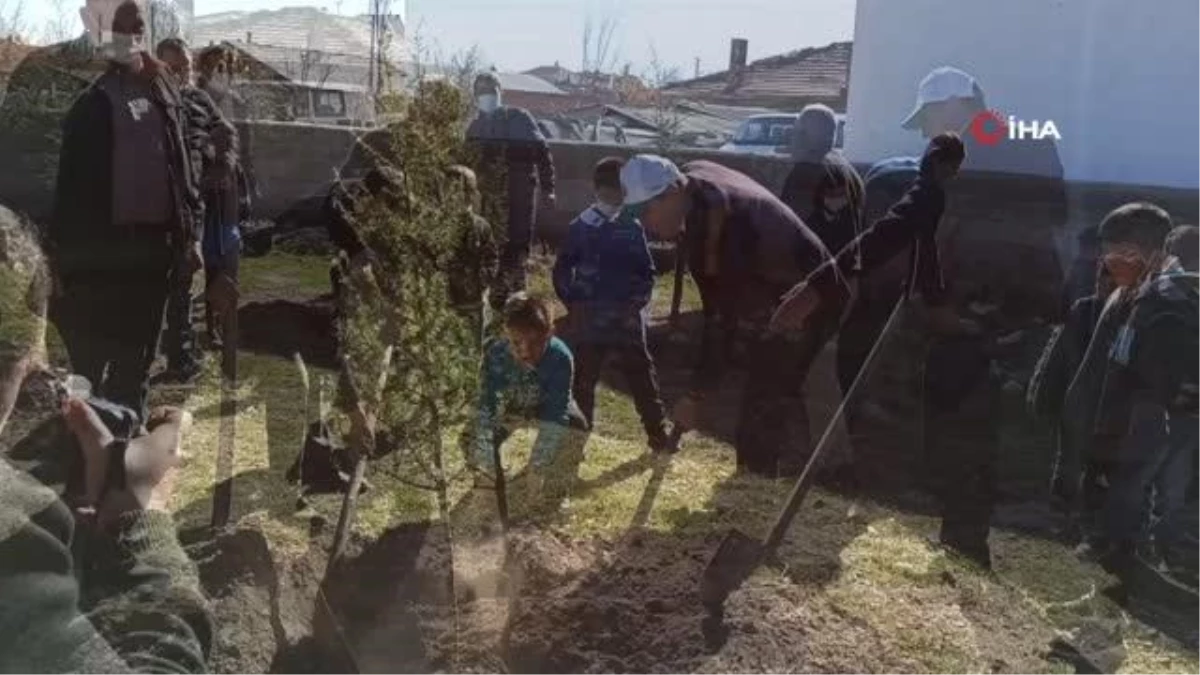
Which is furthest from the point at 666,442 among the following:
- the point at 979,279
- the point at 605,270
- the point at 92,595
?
the point at 92,595

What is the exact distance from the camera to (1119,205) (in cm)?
323

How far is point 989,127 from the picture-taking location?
3248 millimetres

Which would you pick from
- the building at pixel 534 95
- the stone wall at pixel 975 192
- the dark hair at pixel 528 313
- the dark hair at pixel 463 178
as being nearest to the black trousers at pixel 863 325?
the stone wall at pixel 975 192

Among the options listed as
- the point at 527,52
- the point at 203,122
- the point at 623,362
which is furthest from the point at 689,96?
the point at 203,122

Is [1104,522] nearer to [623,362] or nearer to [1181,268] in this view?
[1181,268]

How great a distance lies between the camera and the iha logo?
10.5 ft

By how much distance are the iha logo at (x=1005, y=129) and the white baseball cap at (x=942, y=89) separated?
49 millimetres

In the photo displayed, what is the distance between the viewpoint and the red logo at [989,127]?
3.23 meters

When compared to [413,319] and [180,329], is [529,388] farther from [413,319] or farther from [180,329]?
[180,329]

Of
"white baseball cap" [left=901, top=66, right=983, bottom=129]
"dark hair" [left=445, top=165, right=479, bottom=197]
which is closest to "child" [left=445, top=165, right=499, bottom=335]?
"dark hair" [left=445, top=165, right=479, bottom=197]

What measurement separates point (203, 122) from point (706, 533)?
62.3 inches

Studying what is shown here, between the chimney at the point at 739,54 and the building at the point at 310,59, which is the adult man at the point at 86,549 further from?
the chimney at the point at 739,54

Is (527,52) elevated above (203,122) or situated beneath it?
elevated above

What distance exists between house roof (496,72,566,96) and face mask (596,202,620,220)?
0.31 m
